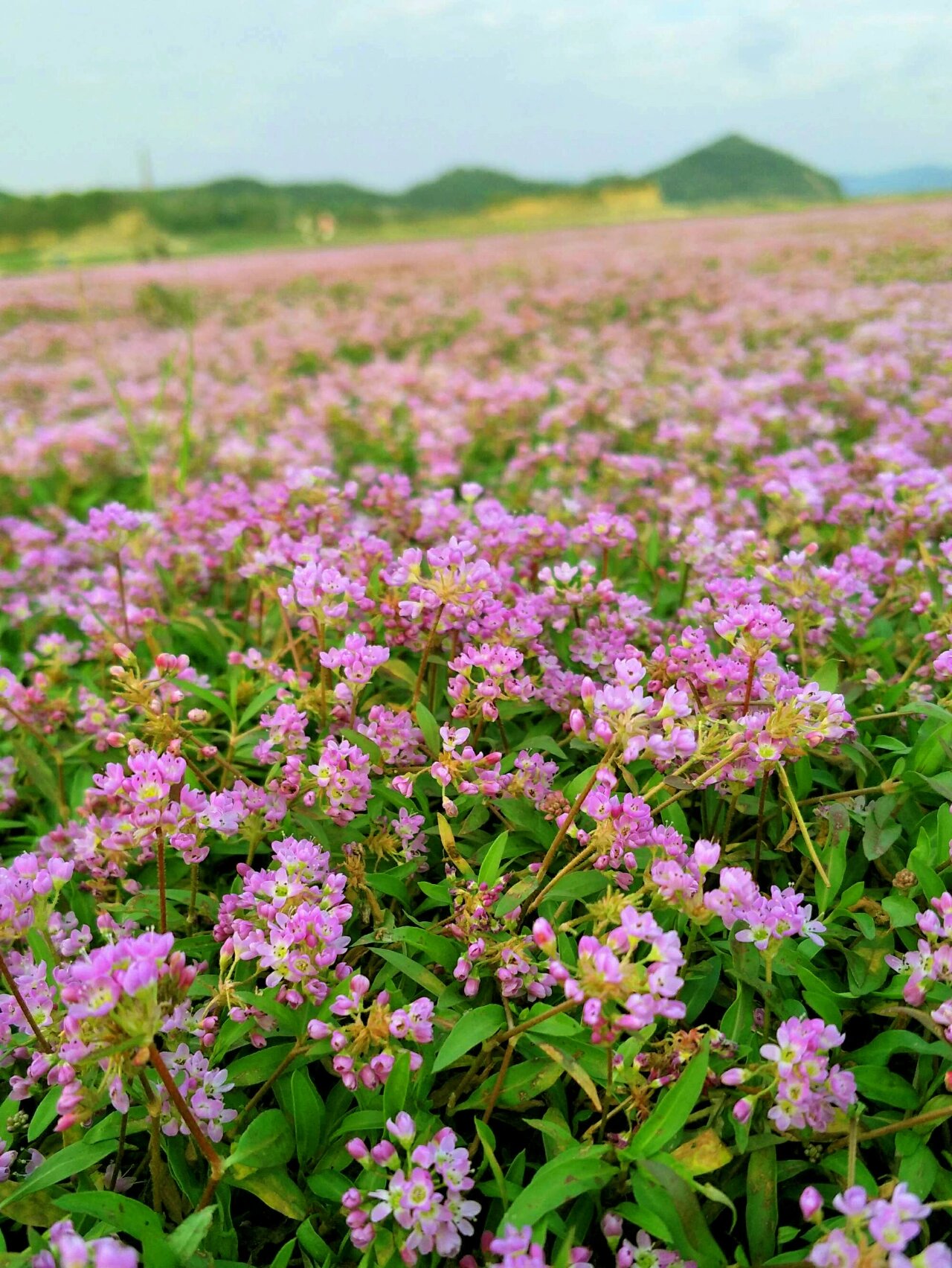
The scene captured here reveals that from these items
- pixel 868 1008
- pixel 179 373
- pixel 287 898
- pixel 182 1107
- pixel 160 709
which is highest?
pixel 179 373

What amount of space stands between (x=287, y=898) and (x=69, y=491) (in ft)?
16.1

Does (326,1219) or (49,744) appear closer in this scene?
(326,1219)

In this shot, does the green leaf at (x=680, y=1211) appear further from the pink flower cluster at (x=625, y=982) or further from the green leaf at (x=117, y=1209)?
the green leaf at (x=117, y=1209)

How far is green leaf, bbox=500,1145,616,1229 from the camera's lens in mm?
1427

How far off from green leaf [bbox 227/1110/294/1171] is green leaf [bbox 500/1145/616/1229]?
42 centimetres

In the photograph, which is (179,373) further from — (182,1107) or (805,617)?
(182,1107)

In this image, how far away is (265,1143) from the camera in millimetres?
1612

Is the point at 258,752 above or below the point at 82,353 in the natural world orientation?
below

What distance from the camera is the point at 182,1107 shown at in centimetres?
145

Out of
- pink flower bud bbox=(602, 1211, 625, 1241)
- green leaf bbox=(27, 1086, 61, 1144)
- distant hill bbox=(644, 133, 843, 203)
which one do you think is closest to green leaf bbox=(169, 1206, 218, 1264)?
green leaf bbox=(27, 1086, 61, 1144)

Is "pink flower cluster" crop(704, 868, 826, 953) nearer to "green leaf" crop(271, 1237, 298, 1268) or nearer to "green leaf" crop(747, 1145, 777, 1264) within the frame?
"green leaf" crop(747, 1145, 777, 1264)

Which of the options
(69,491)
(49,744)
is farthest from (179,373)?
(49,744)

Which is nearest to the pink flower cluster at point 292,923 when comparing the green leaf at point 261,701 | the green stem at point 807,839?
the green leaf at point 261,701

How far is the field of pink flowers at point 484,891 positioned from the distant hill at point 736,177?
24136 mm
